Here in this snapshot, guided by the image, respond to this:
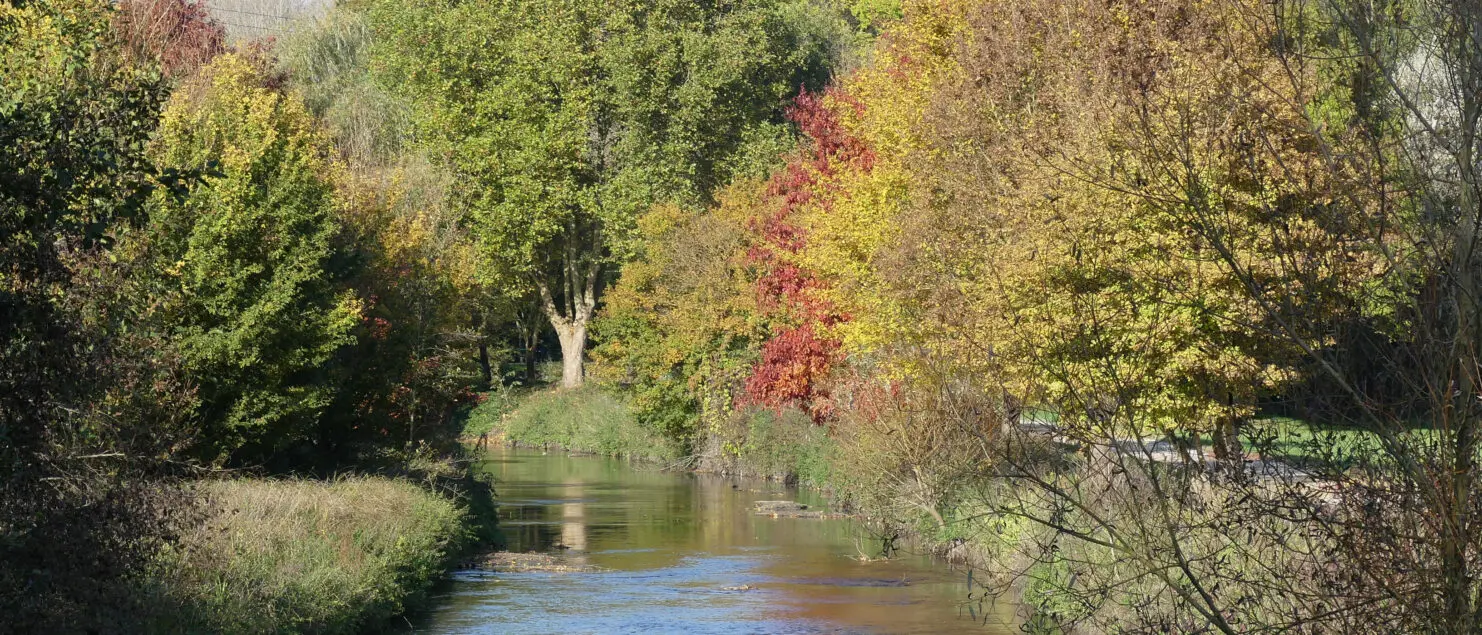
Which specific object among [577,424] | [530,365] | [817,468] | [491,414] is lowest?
[817,468]

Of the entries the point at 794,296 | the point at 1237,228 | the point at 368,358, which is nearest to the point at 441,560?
the point at 368,358

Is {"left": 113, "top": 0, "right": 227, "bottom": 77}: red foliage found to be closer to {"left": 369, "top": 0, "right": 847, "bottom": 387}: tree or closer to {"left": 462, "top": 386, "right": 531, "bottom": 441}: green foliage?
{"left": 369, "top": 0, "right": 847, "bottom": 387}: tree

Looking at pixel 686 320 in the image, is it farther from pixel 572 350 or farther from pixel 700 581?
pixel 700 581

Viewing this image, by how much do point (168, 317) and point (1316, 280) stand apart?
840 inches

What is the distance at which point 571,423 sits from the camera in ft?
195

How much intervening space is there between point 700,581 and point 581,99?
30.4 metres

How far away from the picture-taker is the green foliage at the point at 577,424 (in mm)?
54156

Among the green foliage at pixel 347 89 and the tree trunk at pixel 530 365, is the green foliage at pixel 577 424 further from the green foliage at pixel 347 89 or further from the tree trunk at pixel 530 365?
the green foliage at pixel 347 89

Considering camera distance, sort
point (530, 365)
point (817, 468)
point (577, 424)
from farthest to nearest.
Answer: point (530, 365)
point (577, 424)
point (817, 468)

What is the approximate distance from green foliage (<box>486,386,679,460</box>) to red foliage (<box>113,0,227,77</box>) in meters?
18.6

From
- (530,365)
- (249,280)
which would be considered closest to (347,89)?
(530,365)

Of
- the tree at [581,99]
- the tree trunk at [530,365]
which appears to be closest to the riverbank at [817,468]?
the tree trunk at [530,365]

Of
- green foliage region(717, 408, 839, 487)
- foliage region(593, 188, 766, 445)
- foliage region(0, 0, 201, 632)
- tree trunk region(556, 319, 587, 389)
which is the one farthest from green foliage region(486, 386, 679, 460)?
foliage region(0, 0, 201, 632)

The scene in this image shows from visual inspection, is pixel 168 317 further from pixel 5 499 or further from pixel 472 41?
pixel 472 41
